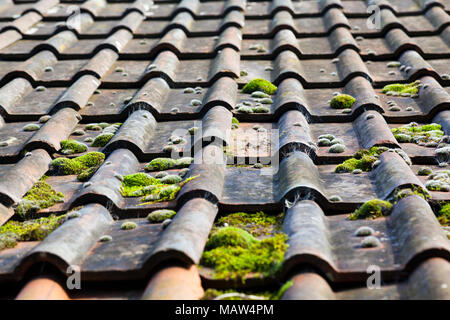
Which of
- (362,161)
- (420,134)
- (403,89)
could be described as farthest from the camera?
(403,89)

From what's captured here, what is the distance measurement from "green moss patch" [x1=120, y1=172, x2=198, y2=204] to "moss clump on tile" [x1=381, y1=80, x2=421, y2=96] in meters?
2.22

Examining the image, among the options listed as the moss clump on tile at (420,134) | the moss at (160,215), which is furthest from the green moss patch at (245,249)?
the moss clump on tile at (420,134)

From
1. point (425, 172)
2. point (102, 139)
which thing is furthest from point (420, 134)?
point (102, 139)

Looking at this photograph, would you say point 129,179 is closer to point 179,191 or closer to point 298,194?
point 179,191

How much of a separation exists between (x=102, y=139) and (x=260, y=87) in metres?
1.47

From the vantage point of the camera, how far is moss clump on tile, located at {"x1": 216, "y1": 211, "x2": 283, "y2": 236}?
9.13ft

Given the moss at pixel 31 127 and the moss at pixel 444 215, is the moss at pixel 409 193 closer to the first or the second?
the moss at pixel 444 215

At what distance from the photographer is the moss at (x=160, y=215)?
2941 mm

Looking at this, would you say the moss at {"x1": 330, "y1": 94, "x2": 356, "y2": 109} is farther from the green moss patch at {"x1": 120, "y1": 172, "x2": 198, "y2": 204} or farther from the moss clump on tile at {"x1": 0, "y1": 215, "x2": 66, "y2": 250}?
the moss clump on tile at {"x1": 0, "y1": 215, "x2": 66, "y2": 250}

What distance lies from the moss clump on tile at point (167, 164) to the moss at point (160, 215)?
0.63 metres

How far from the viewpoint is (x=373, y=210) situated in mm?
2867

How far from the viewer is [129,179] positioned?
3.37 meters

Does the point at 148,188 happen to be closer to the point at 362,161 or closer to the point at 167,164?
the point at 167,164

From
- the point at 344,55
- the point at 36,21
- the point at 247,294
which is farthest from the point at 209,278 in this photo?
the point at 36,21
